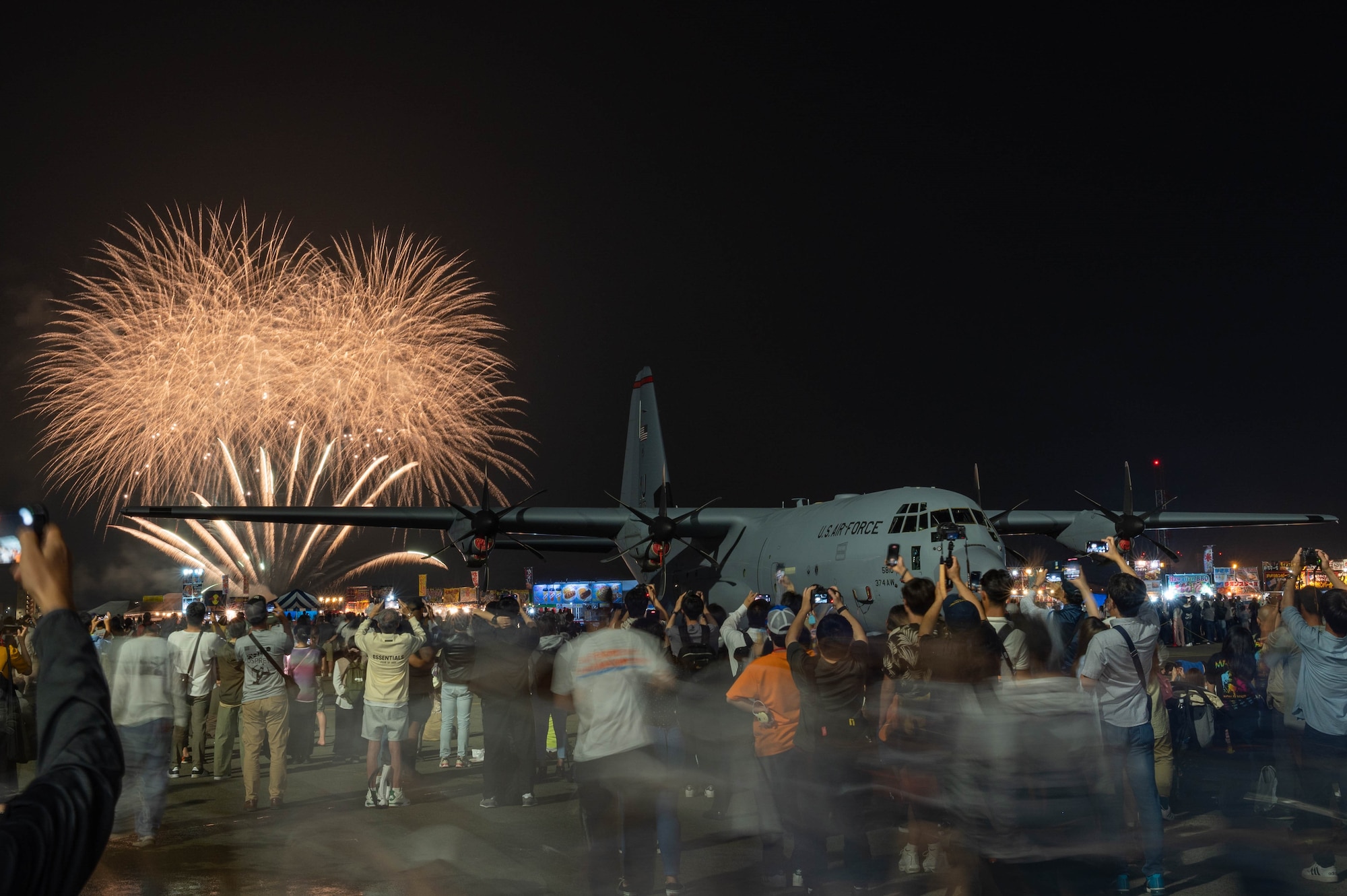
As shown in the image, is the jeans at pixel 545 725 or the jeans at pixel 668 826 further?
the jeans at pixel 545 725

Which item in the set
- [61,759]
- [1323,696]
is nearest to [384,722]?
[1323,696]

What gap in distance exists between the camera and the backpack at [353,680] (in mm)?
12414

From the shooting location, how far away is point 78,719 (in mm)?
1663

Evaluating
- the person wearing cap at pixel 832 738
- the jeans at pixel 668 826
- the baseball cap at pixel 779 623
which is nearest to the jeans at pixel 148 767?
the jeans at pixel 668 826

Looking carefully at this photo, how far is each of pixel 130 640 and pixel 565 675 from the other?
13.7ft

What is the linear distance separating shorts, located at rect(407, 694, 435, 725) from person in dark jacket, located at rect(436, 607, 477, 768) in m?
0.27

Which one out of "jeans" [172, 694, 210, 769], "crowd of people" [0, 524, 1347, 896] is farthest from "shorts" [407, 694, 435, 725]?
"jeans" [172, 694, 210, 769]

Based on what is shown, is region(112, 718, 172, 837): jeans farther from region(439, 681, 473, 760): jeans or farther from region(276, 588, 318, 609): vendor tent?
region(276, 588, 318, 609): vendor tent

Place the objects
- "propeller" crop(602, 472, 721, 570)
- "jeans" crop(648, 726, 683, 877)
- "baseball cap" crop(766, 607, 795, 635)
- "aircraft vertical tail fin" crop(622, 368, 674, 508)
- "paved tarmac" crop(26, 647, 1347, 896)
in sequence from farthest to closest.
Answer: "aircraft vertical tail fin" crop(622, 368, 674, 508) < "propeller" crop(602, 472, 721, 570) < "baseball cap" crop(766, 607, 795, 635) < "paved tarmac" crop(26, 647, 1347, 896) < "jeans" crop(648, 726, 683, 877)

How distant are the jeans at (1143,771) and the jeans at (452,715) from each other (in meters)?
7.07

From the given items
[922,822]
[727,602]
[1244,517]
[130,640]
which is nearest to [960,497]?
[727,602]

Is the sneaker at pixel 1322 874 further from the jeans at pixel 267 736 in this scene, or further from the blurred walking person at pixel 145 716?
the blurred walking person at pixel 145 716

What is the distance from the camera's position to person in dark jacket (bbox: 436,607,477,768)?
9.36 m

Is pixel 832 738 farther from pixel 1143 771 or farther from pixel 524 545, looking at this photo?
pixel 524 545
